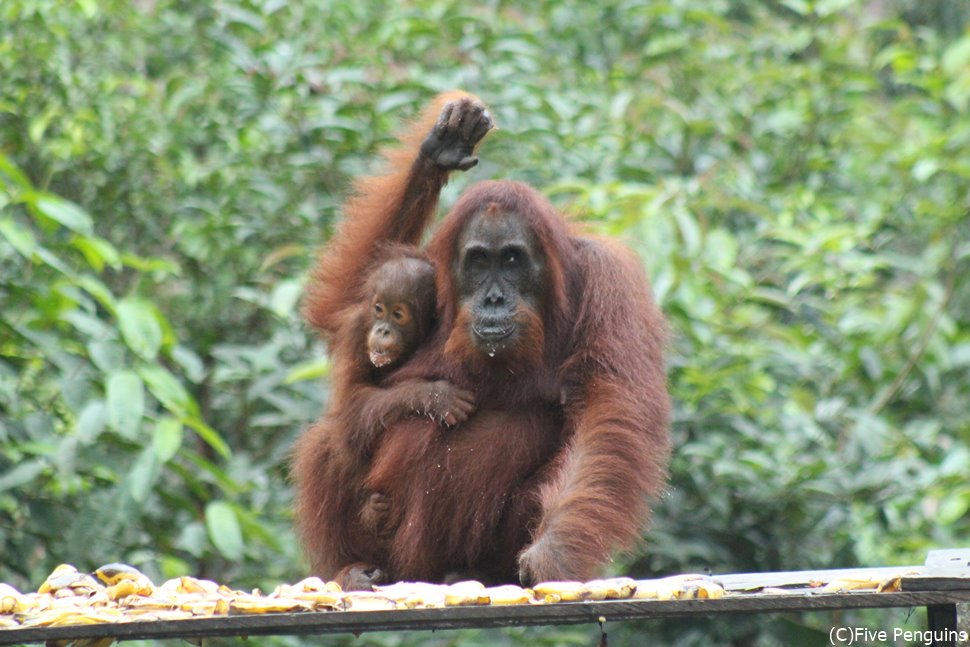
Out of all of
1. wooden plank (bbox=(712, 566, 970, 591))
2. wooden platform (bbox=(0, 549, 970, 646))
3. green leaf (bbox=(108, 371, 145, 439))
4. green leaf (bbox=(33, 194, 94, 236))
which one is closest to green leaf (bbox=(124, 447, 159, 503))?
green leaf (bbox=(108, 371, 145, 439))

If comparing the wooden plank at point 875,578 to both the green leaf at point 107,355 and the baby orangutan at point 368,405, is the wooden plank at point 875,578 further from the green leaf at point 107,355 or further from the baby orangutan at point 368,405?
the green leaf at point 107,355

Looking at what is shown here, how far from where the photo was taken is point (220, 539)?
169 inches

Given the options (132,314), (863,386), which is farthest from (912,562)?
(132,314)

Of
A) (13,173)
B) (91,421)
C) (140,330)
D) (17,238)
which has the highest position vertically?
(13,173)

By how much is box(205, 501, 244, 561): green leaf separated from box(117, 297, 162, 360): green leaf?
57 cm

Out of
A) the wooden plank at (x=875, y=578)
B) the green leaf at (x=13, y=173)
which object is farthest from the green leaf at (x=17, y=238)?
the wooden plank at (x=875, y=578)

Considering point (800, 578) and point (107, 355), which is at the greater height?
point (107, 355)

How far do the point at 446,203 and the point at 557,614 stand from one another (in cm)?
321

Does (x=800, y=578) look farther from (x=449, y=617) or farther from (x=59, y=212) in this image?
(x=59, y=212)

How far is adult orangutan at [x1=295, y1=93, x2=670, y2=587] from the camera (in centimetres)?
344

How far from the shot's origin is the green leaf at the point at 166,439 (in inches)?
161

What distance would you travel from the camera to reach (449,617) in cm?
242

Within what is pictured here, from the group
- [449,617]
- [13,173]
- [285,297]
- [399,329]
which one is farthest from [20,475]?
[449,617]

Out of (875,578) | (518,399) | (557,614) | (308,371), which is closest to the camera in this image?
(557,614)
